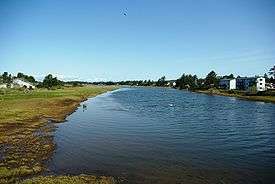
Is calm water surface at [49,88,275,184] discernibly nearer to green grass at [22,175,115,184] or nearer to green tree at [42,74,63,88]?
green grass at [22,175,115,184]

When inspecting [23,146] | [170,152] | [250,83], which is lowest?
[170,152]

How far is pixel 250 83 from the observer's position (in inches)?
6599

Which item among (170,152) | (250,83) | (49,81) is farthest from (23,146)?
(49,81)

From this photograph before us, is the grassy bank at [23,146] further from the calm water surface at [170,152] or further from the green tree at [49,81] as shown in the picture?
the green tree at [49,81]

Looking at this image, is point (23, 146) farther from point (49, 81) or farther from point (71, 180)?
point (49, 81)

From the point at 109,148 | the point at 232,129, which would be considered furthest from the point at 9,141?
the point at 232,129

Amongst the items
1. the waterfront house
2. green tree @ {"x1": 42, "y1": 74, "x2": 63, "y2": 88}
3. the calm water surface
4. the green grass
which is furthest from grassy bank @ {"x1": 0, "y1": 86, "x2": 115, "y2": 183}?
green tree @ {"x1": 42, "y1": 74, "x2": 63, "y2": 88}

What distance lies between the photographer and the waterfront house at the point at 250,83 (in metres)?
155

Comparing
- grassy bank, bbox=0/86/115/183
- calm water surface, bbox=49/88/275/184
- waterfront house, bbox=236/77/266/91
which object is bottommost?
calm water surface, bbox=49/88/275/184

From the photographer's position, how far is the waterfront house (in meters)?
155

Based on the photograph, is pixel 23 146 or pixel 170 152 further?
pixel 23 146

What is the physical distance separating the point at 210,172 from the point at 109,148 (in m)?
10.6

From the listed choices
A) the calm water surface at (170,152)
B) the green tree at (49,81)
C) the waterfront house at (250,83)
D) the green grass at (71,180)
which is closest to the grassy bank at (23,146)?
the calm water surface at (170,152)

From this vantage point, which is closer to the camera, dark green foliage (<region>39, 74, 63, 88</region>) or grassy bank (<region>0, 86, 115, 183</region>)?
grassy bank (<region>0, 86, 115, 183</region>)
